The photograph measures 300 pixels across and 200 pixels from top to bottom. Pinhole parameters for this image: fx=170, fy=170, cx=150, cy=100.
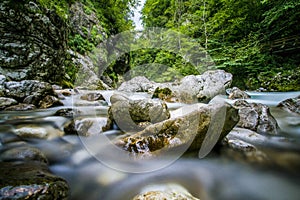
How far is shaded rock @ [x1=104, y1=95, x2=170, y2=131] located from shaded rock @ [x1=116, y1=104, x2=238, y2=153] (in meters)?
0.72

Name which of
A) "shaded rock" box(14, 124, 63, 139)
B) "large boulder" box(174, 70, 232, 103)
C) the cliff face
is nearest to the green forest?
the cliff face

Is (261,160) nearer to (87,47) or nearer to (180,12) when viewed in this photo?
(87,47)

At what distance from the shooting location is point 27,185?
1157 mm

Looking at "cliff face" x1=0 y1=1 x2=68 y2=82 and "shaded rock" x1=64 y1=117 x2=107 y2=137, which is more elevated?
"cliff face" x1=0 y1=1 x2=68 y2=82

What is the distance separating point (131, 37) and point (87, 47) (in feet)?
23.4

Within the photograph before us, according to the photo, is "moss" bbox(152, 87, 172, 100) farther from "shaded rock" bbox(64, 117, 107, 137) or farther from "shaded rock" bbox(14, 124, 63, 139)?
"shaded rock" bbox(14, 124, 63, 139)

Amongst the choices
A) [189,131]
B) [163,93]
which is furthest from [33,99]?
[189,131]

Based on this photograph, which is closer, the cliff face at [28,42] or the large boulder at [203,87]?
the cliff face at [28,42]

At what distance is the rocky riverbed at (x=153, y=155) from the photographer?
5.18ft

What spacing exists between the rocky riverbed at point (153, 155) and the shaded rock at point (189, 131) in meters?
0.01

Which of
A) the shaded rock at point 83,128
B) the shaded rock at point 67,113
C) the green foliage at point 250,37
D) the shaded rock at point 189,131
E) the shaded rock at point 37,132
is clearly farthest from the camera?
the green foliage at point 250,37

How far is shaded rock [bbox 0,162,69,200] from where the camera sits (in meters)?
1.10

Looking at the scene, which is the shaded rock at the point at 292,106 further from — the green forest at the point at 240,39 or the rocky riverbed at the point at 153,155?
the green forest at the point at 240,39

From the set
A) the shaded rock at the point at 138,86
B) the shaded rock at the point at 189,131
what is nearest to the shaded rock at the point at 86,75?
the shaded rock at the point at 138,86
